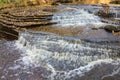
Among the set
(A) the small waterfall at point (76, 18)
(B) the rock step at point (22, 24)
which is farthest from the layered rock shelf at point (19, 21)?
(A) the small waterfall at point (76, 18)

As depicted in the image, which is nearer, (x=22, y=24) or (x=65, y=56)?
(x=65, y=56)

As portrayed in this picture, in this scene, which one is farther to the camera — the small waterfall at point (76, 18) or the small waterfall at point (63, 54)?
the small waterfall at point (76, 18)

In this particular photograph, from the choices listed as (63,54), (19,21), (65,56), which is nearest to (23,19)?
(19,21)

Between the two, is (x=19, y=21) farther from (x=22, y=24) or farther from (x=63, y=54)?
(x=63, y=54)

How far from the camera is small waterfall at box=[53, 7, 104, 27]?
581 inches

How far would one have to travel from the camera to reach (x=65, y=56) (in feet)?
34.9

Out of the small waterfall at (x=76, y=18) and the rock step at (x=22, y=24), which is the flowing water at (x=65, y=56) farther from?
the small waterfall at (x=76, y=18)

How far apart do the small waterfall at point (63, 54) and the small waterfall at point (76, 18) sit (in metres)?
3.15

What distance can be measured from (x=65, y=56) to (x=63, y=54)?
0.47ft

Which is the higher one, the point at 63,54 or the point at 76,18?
the point at 76,18

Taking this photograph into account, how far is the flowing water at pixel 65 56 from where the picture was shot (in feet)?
29.6

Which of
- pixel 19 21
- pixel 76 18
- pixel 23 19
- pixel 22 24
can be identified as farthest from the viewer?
pixel 76 18

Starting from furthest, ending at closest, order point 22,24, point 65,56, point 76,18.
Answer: point 76,18
point 22,24
point 65,56

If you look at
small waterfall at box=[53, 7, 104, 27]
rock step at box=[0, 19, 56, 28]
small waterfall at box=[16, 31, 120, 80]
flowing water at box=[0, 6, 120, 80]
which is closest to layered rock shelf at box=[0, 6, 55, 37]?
rock step at box=[0, 19, 56, 28]
